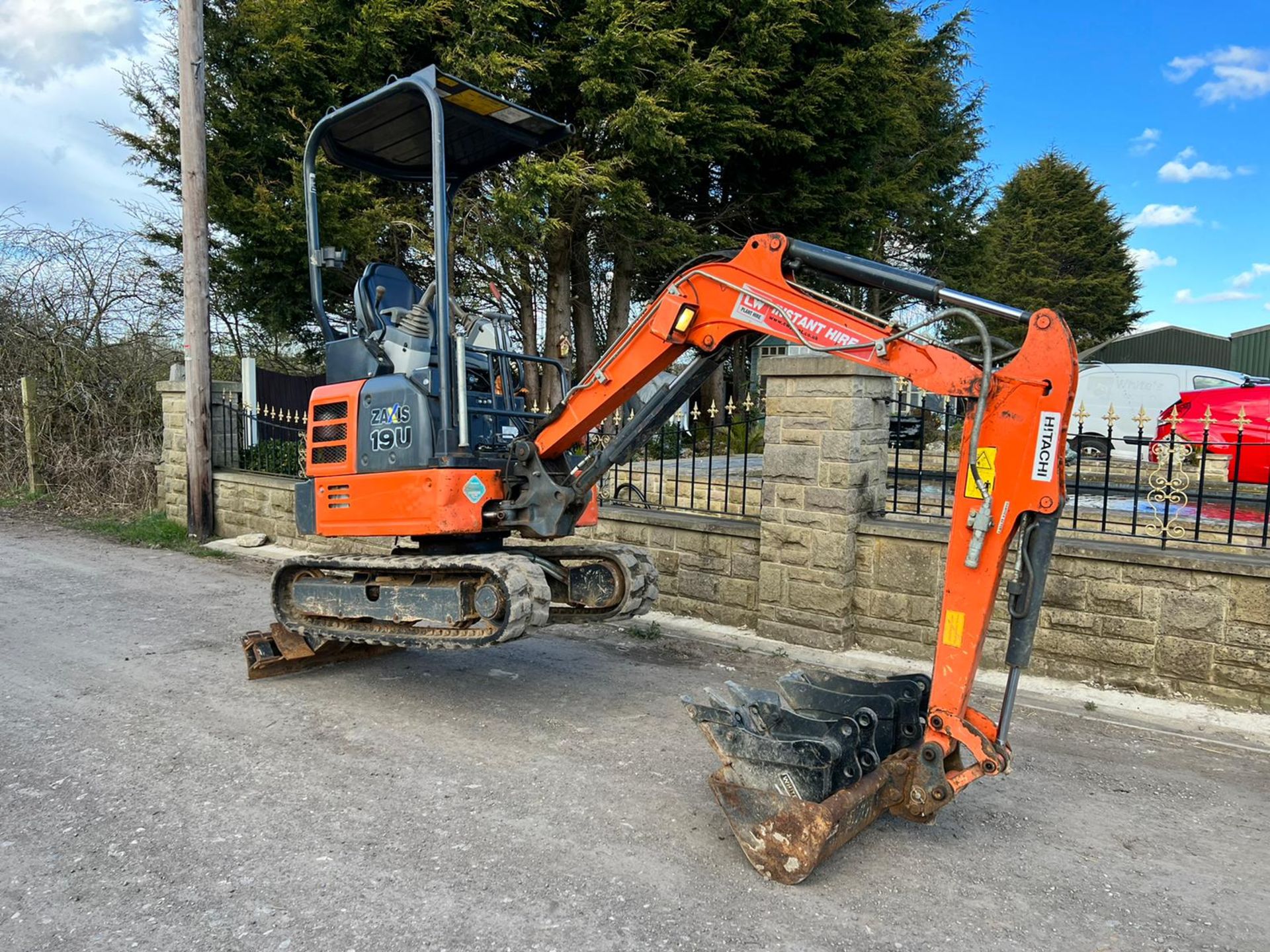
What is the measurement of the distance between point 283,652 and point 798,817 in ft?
12.6

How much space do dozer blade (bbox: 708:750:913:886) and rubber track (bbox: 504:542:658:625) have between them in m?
1.93

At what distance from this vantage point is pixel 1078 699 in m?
5.29

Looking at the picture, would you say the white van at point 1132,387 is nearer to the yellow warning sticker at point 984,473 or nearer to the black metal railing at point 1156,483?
the black metal railing at point 1156,483

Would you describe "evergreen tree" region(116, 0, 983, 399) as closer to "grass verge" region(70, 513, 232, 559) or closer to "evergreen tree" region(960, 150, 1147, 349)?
"grass verge" region(70, 513, 232, 559)

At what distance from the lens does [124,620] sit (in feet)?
22.9

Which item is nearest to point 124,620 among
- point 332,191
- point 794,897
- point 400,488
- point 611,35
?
point 400,488

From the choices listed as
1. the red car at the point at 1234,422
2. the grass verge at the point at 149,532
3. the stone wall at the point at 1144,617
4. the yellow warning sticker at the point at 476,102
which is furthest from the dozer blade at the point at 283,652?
the red car at the point at 1234,422

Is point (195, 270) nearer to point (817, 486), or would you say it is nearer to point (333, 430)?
point (333, 430)

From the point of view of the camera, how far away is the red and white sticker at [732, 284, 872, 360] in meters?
3.75

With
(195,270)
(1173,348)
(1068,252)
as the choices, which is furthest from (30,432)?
(1068,252)

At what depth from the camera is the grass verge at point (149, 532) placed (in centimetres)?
1052

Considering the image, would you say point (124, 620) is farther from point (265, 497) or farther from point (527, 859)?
point (527, 859)

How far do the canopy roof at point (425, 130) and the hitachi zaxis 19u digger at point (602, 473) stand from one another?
20mm

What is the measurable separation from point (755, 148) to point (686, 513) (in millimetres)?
9620
